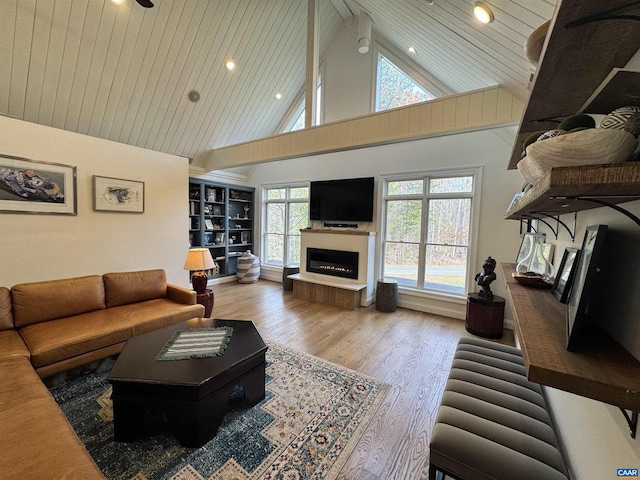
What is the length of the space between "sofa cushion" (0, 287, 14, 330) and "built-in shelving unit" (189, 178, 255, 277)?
3.26m

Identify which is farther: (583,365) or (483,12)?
(483,12)

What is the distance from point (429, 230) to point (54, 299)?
4.86m

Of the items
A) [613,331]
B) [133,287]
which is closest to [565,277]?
[613,331]

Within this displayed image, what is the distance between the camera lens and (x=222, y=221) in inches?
245

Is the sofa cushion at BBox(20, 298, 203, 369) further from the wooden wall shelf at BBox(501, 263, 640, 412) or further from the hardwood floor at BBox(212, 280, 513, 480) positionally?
the wooden wall shelf at BBox(501, 263, 640, 412)

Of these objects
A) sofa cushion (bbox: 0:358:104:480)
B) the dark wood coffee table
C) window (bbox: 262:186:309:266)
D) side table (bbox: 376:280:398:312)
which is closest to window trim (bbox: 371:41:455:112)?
window (bbox: 262:186:309:266)

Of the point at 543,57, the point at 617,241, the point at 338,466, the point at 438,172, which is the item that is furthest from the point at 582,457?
the point at 438,172

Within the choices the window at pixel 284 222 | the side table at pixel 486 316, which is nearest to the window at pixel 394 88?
the window at pixel 284 222

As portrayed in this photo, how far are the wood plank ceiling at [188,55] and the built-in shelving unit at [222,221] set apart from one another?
44.5 inches

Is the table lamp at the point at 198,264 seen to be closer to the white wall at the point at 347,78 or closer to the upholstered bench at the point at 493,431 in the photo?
the upholstered bench at the point at 493,431

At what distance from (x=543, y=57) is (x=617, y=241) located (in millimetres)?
583

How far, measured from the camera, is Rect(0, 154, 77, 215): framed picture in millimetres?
2779

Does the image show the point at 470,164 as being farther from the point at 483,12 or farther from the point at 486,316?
the point at 483,12

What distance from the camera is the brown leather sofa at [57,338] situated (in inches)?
44.2
